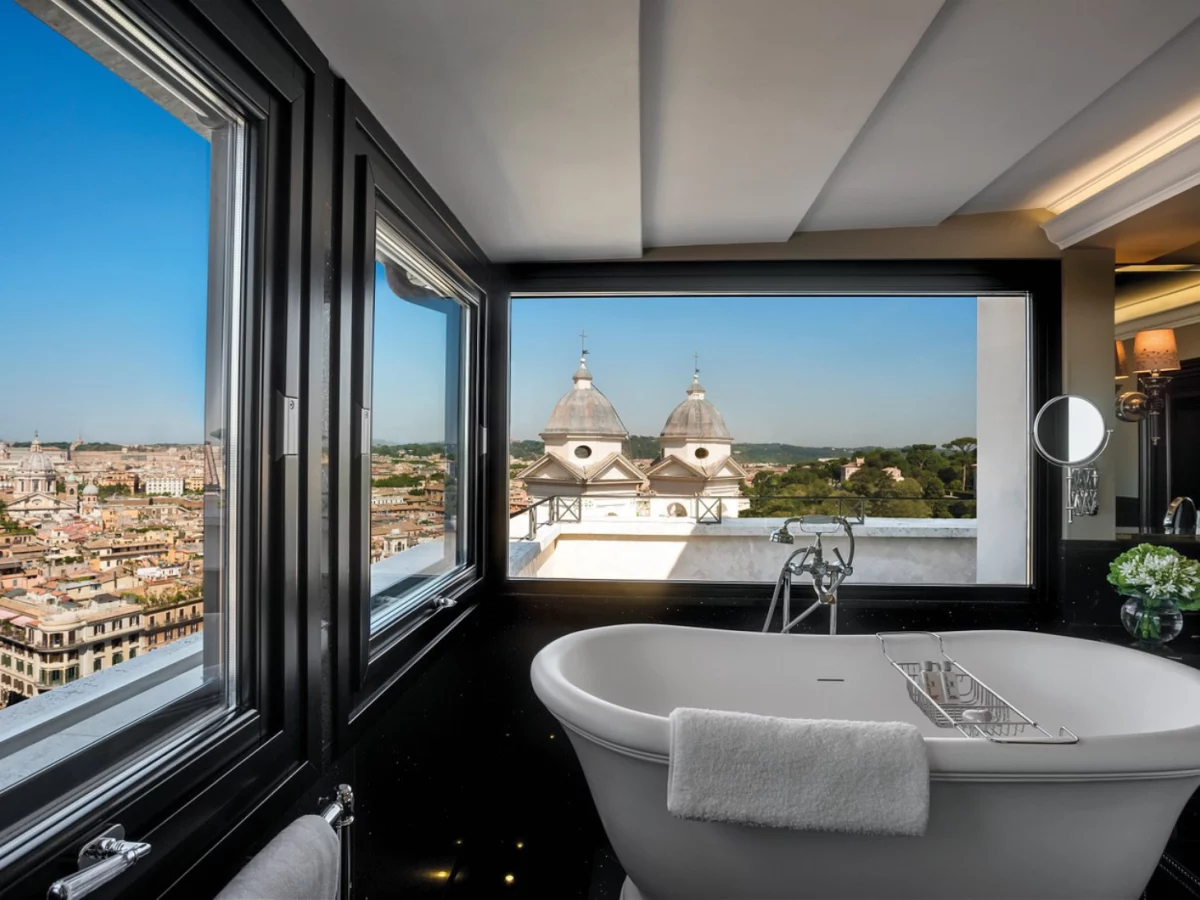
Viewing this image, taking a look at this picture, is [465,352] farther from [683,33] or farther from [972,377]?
[972,377]

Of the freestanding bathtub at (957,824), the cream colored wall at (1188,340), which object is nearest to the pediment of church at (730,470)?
the freestanding bathtub at (957,824)

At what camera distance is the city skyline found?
2910 millimetres

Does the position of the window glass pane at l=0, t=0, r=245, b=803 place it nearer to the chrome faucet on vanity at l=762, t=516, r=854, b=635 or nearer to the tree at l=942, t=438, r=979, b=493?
the chrome faucet on vanity at l=762, t=516, r=854, b=635

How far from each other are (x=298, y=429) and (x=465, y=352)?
138 cm

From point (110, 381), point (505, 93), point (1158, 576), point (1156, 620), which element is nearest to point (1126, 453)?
point (1158, 576)

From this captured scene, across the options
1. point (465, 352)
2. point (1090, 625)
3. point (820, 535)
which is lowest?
point (1090, 625)

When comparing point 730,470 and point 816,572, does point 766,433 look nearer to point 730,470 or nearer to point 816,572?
point 730,470

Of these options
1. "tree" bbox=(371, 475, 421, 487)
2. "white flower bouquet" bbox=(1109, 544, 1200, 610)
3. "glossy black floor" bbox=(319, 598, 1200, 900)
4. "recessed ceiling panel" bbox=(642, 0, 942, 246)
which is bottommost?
"glossy black floor" bbox=(319, 598, 1200, 900)

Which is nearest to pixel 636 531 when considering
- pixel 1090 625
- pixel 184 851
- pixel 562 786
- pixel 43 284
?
pixel 562 786

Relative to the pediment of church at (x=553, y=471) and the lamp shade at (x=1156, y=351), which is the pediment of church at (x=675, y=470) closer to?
the pediment of church at (x=553, y=471)

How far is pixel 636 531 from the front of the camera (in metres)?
3.01

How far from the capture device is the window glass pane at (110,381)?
842mm

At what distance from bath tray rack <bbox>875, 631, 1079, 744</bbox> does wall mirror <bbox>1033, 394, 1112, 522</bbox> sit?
33.2 inches

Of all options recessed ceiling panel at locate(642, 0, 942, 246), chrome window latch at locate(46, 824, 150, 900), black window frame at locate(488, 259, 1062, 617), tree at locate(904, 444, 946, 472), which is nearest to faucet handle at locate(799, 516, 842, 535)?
black window frame at locate(488, 259, 1062, 617)
